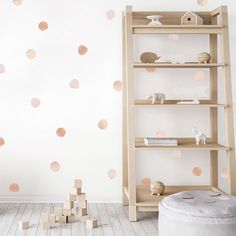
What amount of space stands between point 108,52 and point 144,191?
1140 mm

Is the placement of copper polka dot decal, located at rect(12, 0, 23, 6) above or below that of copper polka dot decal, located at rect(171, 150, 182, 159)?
above

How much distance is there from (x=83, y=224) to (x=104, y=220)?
169 millimetres

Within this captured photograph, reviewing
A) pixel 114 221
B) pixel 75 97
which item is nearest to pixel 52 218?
pixel 114 221

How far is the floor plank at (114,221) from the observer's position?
2890mm

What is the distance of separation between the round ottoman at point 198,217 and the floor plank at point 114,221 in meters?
0.38

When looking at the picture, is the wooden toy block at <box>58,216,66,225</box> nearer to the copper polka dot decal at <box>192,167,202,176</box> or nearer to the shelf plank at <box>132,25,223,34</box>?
the copper polka dot decal at <box>192,167,202,176</box>

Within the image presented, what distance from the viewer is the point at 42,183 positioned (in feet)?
11.9

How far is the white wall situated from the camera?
11.7 ft

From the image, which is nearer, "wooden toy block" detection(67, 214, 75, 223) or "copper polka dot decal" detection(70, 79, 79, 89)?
"wooden toy block" detection(67, 214, 75, 223)

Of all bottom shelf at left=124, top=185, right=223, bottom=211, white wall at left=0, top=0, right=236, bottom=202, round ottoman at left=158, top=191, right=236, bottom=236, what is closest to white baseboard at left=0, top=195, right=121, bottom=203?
white wall at left=0, top=0, right=236, bottom=202

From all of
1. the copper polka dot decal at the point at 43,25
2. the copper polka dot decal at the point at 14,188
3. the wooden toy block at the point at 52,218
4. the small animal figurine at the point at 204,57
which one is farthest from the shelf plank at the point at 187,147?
the copper polka dot decal at the point at 43,25

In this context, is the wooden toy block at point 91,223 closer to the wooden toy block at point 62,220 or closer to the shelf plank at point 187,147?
the wooden toy block at point 62,220

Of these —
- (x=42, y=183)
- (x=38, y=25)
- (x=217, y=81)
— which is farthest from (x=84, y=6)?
(x=42, y=183)

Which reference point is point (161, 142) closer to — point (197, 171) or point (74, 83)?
point (197, 171)
